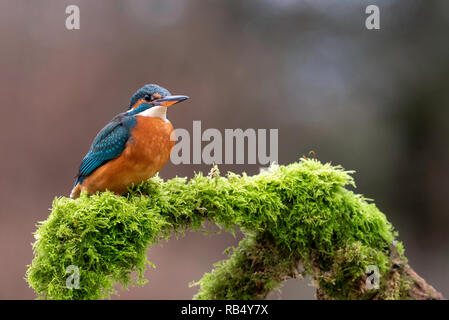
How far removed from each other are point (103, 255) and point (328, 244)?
0.84m

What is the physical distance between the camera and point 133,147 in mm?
1480

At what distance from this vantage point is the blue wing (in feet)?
4.93

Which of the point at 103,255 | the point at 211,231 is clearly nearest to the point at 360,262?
the point at 211,231

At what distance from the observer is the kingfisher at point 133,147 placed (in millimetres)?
1481

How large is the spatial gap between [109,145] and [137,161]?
13 centimetres

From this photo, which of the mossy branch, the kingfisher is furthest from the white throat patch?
the mossy branch

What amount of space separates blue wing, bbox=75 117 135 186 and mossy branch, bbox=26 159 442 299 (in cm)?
15

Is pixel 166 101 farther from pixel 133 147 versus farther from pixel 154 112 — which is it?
pixel 133 147

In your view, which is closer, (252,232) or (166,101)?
(166,101)

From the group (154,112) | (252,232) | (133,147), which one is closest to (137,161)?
(133,147)

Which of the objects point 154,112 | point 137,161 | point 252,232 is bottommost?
point 252,232

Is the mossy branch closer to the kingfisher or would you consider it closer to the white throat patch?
the kingfisher
